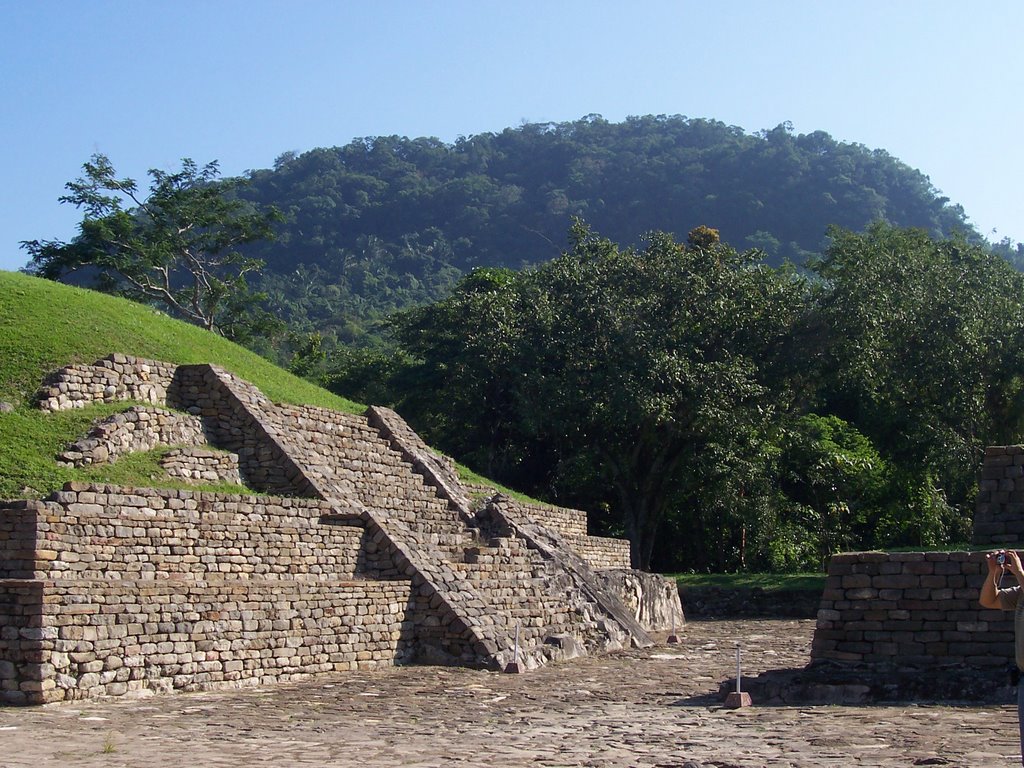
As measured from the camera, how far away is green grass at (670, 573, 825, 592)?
2853 cm

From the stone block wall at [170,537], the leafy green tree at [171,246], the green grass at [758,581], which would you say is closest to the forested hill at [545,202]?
the leafy green tree at [171,246]

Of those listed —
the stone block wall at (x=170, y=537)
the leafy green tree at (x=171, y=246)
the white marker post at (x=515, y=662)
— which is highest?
the leafy green tree at (x=171, y=246)

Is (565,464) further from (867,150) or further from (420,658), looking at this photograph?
(867,150)

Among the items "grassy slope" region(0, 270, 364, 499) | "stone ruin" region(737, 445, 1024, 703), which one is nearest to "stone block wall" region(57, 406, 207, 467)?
"grassy slope" region(0, 270, 364, 499)

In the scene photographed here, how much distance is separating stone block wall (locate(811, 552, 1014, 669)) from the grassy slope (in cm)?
900

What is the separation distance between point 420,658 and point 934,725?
7.89m

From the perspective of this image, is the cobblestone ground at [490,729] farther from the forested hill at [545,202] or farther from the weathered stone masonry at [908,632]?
the forested hill at [545,202]

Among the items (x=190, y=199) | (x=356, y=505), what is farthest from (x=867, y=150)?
(x=356, y=505)

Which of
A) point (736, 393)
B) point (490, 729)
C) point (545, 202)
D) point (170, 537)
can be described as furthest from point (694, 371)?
point (545, 202)

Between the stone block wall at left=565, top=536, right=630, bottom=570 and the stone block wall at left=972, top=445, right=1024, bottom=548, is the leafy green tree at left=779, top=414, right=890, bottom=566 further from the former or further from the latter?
the stone block wall at left=972, top=445, right=1024, bottom=548

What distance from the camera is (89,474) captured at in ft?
52.4

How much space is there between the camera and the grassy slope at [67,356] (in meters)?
16.0

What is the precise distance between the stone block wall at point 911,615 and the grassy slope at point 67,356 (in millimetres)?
8997

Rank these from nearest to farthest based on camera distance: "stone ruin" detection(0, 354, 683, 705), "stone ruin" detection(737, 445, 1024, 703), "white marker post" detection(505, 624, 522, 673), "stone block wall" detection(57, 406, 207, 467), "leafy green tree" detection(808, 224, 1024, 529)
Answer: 1. "stone ruin" detection(737, 445, 1024, 703)
2. "stone ruin" detection(0, 354, 683, 705)
3. "white marker post" detection(505, 624, 522, 673)
4. "stone block wall" detection(57, 406, 207, 467)
5. "leafy green tree" detection(808, 224, 1024, 529)
